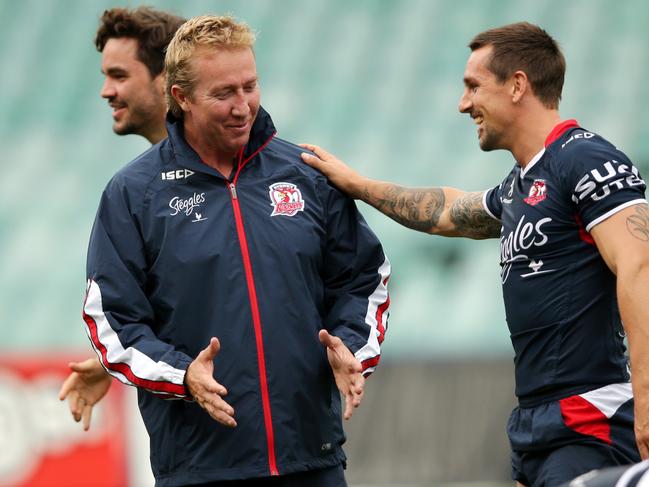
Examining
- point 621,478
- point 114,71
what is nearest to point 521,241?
point 114,71

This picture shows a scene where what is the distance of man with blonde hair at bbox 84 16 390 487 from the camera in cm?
438

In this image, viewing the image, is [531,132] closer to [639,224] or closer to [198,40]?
[639,224]

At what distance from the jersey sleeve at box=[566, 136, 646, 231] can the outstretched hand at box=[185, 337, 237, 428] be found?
1.33 m

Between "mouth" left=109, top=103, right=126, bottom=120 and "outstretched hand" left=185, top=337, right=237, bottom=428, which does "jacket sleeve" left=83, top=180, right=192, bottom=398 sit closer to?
"outstretched hand" left=185, top=337, right=237, bottom=428

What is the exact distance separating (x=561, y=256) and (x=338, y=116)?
7.41 metres

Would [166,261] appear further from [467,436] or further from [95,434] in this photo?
[467,436]

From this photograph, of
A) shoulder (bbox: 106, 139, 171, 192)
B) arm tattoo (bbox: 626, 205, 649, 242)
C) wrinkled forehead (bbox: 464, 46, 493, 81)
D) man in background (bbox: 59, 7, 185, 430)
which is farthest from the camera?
man in background (bbox: 59, 7, 185, 430)

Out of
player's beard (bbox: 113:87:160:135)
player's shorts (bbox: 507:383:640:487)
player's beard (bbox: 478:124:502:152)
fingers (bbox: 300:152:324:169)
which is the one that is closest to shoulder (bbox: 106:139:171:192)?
fingers (bbox: 300:152:324:169)

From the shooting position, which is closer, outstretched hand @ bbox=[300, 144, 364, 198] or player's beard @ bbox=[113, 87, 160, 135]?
outstretched hand @ bbox=[300, 144, 364, 198]

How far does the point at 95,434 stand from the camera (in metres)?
8.52

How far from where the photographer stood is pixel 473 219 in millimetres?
Answer: 5297

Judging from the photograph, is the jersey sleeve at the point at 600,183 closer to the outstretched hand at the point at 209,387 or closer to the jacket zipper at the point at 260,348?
the jacket zipper at the point at 260,348

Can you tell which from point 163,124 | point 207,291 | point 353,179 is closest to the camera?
point 207,291

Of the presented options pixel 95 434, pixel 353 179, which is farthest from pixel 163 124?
pixel 95 434
